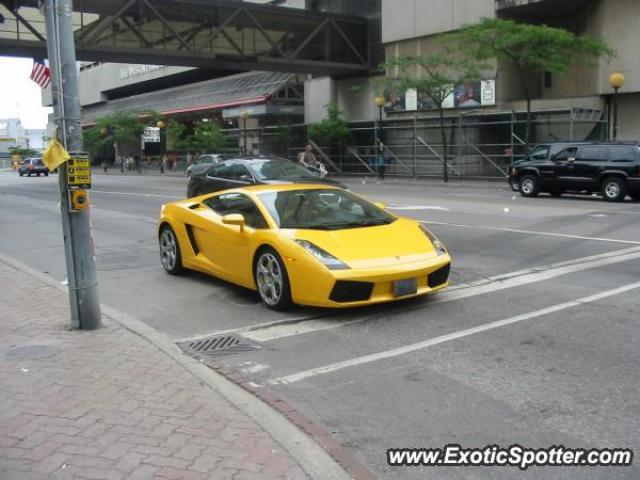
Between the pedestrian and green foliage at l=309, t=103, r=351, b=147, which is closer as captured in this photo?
the pedestrian

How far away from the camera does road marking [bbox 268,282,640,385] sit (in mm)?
5488

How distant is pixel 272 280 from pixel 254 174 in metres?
8.19

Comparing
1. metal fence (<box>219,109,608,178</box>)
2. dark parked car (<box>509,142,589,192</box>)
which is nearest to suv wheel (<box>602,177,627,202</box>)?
dark parked car (<box>509,142,589,192</box>)

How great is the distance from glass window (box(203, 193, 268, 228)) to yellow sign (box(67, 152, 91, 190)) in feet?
6.79

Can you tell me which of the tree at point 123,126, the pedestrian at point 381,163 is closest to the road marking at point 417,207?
the pedestrian at point 381,163

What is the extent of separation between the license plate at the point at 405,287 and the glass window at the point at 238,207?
1642mm

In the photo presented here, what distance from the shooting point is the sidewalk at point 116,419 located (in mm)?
3762

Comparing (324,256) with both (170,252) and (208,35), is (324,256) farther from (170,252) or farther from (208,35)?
(208,35)

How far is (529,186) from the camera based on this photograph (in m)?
23.0

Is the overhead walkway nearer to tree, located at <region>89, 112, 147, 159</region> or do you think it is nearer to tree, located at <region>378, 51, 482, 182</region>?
tree, located at <region>378, 51, 482, 182</region>

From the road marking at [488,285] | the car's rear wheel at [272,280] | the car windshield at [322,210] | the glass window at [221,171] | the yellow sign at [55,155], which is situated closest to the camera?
the yellow sign at [55,155]

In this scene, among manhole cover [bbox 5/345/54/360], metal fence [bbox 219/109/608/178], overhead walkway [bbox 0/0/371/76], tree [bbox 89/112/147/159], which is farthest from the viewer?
tree [bbox 89/112/147/159]

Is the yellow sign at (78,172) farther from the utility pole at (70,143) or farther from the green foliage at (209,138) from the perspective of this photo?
the green foliage at (209,138)

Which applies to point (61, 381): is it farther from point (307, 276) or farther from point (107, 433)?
point (307, 276)
